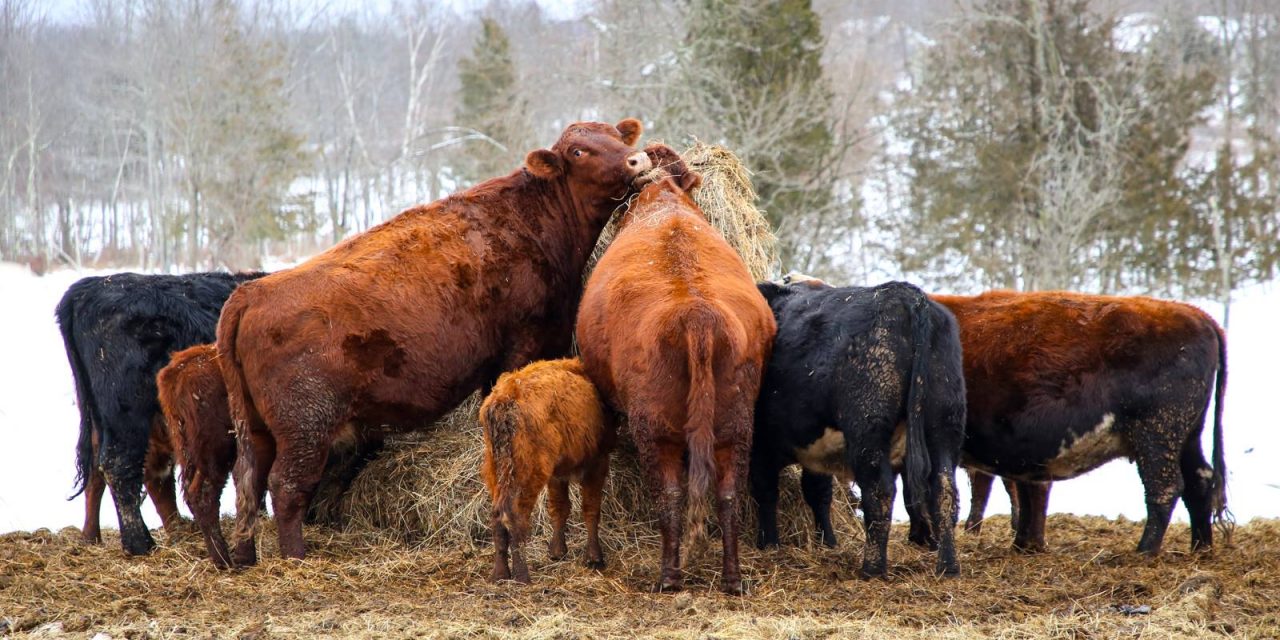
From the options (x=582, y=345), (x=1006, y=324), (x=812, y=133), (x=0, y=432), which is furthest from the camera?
(x=812, y=133)

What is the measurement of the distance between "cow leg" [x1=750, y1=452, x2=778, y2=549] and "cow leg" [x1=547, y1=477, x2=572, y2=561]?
3.70 ft

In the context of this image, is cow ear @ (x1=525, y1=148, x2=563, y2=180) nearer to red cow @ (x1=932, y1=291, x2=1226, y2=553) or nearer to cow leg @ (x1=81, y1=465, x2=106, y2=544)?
red cow @ (x1=932, y1=291, x2=1226, y2=553)

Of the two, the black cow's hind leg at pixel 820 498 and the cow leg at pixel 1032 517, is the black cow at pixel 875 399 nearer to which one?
the black cow's hind leg at pixel 820 498

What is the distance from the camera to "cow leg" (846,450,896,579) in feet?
19.0

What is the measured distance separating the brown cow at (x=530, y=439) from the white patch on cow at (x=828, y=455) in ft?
3.60

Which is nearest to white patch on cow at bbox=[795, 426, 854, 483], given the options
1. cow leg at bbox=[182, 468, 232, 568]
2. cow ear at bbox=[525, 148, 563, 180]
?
cow ear at bbox=[525, 148, 563, 180]

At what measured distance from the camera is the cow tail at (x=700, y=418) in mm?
5383

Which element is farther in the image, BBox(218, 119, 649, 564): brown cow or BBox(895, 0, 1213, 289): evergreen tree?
BBox(895, 0, 1213, 289): evergreen tree

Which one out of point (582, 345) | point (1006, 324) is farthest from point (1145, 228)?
point (582, 345)

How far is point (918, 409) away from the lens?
19.0 feet

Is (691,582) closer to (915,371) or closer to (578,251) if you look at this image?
(915,371)

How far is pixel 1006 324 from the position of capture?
6879mm

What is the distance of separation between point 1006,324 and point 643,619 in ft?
10.8

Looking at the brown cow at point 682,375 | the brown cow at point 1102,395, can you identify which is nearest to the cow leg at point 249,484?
the brown cow at point 682,375
